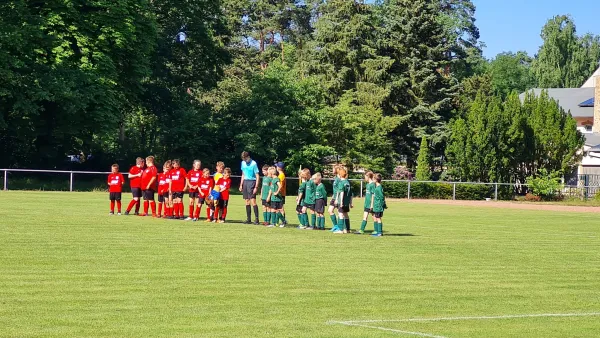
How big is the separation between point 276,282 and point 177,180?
1308 cm

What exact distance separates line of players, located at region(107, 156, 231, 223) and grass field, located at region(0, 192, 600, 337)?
156cm

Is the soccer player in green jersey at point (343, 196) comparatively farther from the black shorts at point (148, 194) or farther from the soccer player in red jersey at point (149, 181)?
the black shorts at point (148, 194)

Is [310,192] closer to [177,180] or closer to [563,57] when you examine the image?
[177,180]

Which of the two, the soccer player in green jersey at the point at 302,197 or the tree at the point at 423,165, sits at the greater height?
the tree at the point at 423,165

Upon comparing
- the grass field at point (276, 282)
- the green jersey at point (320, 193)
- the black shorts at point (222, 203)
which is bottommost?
the grass field at point (276, 282)

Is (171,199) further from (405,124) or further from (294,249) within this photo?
(405,124)

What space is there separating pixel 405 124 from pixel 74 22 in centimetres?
3135

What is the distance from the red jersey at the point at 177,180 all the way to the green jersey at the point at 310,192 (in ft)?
12.8

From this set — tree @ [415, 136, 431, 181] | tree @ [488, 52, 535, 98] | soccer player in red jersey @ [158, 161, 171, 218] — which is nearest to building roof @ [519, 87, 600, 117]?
tree @ [488, 52, 535, 98]

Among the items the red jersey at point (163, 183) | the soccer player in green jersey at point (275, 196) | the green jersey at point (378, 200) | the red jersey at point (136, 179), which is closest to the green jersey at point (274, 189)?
the soccer player in green jersey at point (275, 196)

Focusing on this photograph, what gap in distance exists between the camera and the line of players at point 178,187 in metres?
26.4

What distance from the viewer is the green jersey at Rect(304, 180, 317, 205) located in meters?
25.7

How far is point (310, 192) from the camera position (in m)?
25.8

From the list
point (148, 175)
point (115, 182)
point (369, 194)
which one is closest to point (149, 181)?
point (148, 175)
